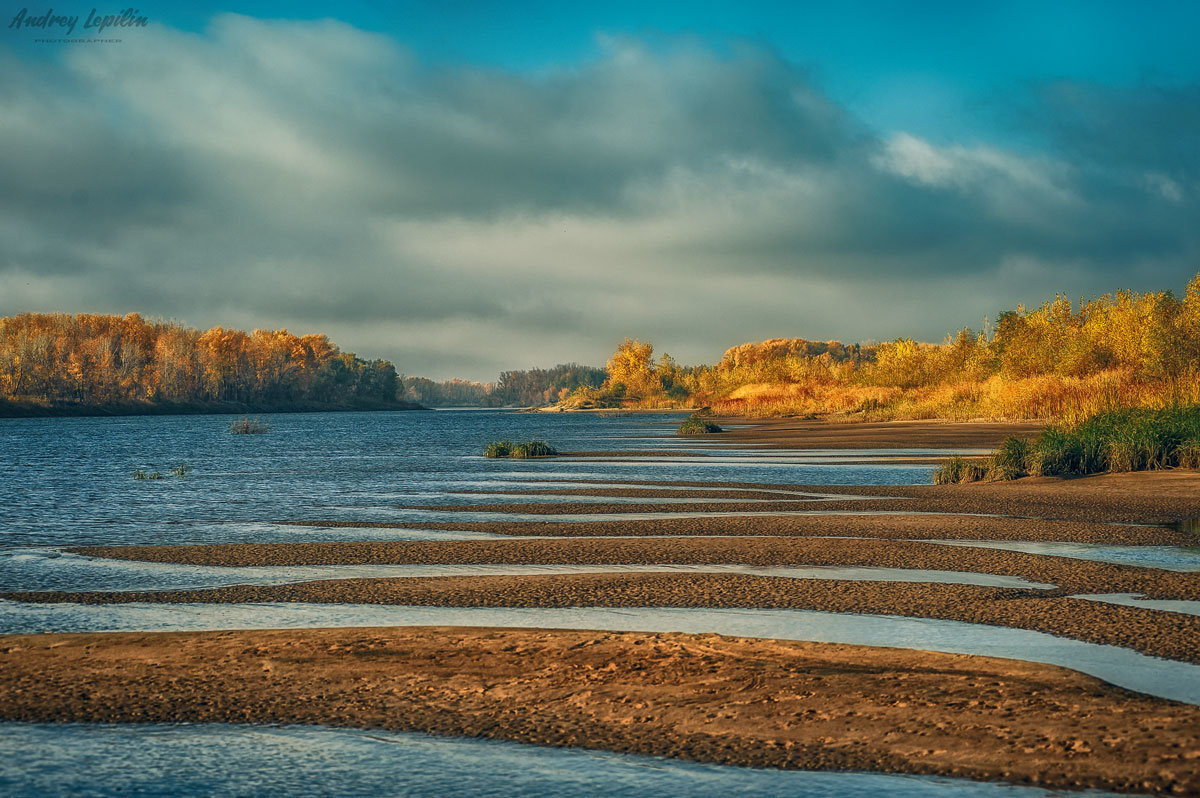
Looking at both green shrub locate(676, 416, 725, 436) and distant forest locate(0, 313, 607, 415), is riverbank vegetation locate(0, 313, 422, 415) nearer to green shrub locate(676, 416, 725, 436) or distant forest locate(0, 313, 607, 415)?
distant forest locate(0, 313, 607, 415)

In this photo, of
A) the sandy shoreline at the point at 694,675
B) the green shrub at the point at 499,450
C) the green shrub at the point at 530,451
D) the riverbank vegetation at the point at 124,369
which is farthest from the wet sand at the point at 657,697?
the riverbank vegetation at the point at 124,369

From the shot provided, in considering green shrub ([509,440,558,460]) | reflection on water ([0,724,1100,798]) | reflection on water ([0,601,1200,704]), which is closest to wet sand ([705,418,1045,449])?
green shrub ([509,440,558,460])

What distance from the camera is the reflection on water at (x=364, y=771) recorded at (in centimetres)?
473

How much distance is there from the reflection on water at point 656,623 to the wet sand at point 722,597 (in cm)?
28

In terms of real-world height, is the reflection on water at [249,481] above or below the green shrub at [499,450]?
below

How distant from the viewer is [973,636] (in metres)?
7.86

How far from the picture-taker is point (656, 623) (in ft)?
27.8

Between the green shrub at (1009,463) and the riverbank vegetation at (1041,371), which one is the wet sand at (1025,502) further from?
the riverbank vegetation at (1041,371)

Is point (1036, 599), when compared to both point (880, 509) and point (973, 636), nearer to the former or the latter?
point (973, 636)

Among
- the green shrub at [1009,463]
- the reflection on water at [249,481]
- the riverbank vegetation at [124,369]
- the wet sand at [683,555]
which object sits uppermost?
the riverbank vegetation at [124,369]

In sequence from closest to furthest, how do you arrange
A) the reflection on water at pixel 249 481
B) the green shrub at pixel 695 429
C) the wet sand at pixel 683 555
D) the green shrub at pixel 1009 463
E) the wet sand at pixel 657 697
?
the wet sand at pixel 657 697 < the wet sand at pixel 683 555 < the reflection on water at pixel 249 481 < the green shrub at pixel 1009 463 < the green shrub at pixel 695 429

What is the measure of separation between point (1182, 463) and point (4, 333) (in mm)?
172137

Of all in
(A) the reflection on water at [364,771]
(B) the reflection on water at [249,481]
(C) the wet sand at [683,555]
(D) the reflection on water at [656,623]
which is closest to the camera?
(A) the reflection on water at [364,771]

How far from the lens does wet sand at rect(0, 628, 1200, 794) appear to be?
5.17 metres
